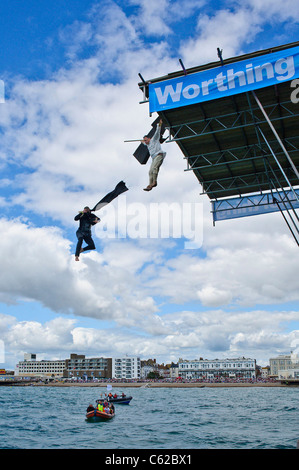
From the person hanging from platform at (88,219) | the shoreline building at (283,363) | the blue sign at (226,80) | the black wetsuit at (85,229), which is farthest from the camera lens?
the shoreline building at (283,363)

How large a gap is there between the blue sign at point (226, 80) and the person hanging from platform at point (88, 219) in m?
5.26

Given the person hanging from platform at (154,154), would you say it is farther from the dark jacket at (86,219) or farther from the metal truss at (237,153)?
the metal truss at (237,153)

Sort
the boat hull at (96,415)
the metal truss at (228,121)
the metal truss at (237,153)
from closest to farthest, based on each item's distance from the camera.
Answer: the metal truss at (228,121), the metal truss at (237,153), the boat hull at (96,415)

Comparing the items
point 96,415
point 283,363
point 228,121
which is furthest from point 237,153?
point 283,363

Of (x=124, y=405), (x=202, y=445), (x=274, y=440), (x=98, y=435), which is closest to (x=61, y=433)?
(x=98, y=435)

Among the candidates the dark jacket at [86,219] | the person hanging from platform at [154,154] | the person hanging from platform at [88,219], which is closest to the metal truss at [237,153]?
the person hanging from platform at [154,154]

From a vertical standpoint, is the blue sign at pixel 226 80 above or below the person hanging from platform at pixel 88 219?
above

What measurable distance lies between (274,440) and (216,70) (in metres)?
23.6

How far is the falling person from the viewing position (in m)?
10.5

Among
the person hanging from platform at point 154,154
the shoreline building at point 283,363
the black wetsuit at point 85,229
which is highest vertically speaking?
the person hanging from platform at point 154,154

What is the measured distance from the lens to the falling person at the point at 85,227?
1050 centimetres

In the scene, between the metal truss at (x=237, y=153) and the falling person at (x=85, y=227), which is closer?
the falling person at (x=85, y=227)

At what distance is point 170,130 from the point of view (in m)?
15.9
